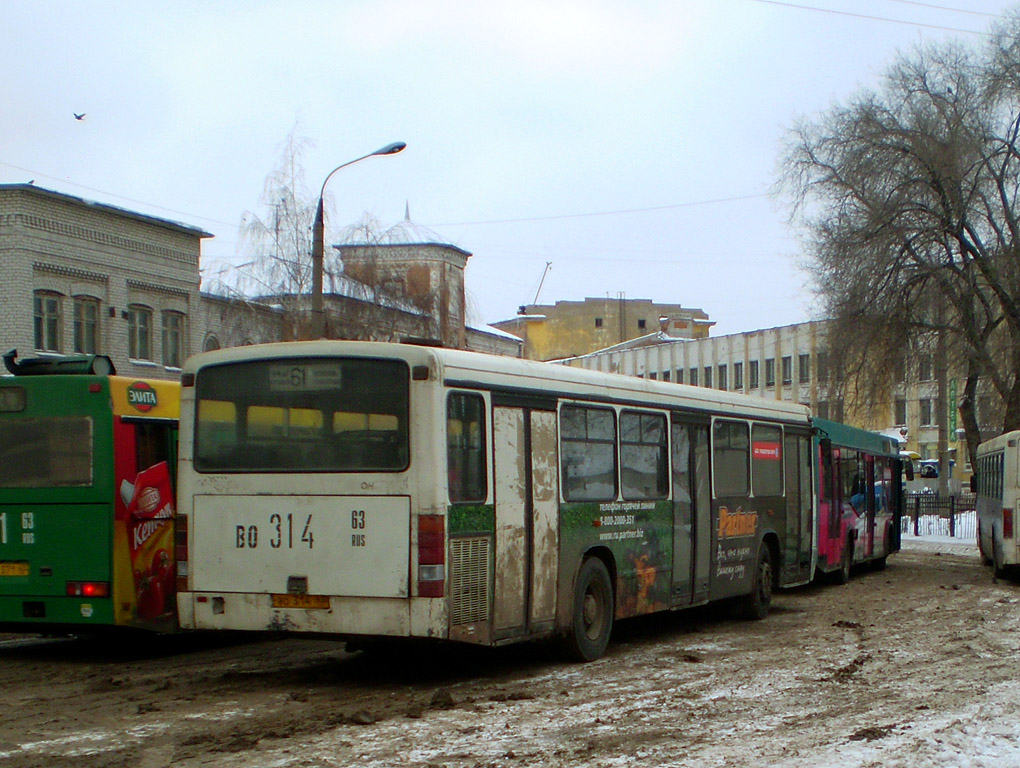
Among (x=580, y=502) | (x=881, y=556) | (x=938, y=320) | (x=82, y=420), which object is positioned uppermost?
(x=938, y=320)

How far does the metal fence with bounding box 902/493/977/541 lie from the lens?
142ft

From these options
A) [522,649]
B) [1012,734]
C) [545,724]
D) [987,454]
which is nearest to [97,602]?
[522,649]

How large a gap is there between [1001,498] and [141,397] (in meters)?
15.7

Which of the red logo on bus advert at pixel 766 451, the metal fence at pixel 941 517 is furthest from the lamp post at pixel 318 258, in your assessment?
the metal fence at pixel 941 517

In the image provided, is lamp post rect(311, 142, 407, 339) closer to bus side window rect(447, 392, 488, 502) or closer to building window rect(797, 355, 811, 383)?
bus side window rect(447, 392, 488, 502)

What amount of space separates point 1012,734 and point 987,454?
18769 mm

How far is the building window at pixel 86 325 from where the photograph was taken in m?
33.1

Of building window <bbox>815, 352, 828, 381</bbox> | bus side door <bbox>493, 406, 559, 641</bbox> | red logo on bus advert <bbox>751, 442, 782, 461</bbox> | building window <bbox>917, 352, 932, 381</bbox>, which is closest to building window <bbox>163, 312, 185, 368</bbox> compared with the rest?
building window <bbox>815, 352, 828, 381</bbox>

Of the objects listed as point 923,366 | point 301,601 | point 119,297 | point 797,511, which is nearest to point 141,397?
point 301,601

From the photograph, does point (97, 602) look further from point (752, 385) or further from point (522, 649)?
point (752, 385)

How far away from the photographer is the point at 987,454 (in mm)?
25719

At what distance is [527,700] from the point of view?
9.85 m

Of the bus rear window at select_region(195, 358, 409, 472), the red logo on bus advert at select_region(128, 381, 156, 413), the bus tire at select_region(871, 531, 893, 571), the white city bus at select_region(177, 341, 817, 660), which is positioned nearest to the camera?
the white city bus at select_region(177, 341, 817, 660)

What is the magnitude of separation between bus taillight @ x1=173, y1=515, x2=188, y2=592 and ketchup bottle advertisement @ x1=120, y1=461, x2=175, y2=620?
1.68 meters
